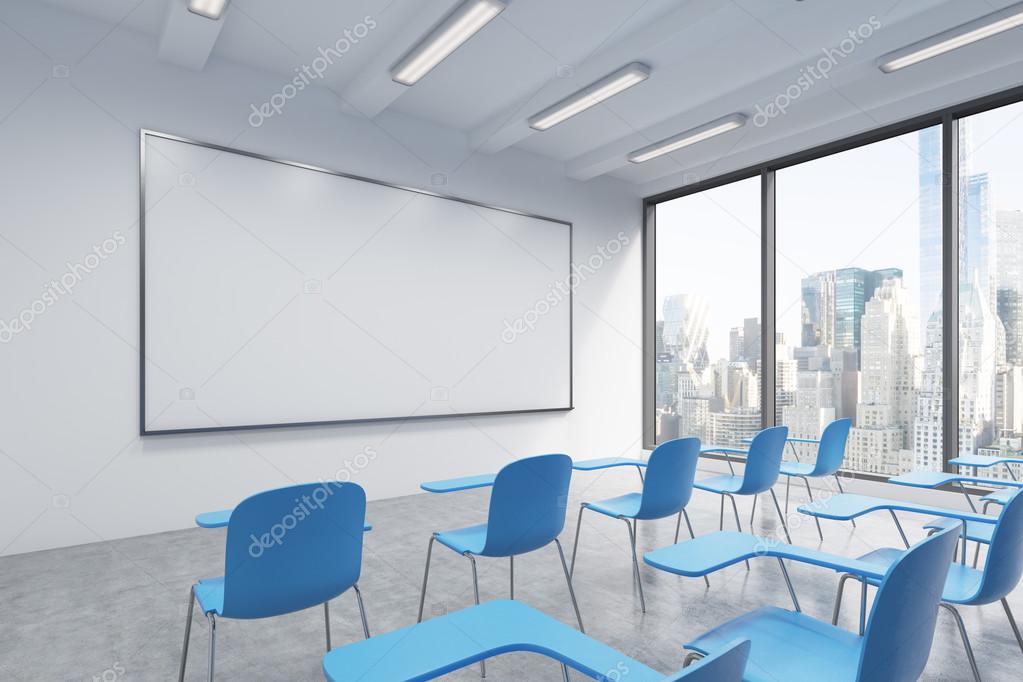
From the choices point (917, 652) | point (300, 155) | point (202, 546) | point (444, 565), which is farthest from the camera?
point (300, 155)

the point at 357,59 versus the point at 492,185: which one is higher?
the point at 357,59

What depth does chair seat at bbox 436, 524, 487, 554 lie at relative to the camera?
2412mm

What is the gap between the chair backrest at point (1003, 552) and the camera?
5.73ft

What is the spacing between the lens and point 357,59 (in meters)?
4.52

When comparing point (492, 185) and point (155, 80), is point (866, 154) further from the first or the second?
point (155, 80)

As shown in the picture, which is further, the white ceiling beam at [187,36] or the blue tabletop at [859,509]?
the white ceiling beam at [187,36]

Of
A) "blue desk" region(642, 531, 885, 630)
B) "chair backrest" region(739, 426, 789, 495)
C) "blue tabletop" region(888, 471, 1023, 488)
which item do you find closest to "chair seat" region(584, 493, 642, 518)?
"chair backrest" region(739, 426, 789, 495)

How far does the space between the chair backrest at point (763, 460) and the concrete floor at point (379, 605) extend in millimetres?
467

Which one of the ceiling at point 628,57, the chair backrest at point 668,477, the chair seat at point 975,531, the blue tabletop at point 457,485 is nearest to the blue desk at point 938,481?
the chair seat at point 975,531

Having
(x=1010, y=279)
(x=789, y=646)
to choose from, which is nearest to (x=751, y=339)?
(x=1010, y=279)

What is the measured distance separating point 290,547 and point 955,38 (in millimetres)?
4956

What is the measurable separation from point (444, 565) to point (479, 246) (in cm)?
337

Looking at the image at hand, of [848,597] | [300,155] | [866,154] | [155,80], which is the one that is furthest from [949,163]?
[155,80]

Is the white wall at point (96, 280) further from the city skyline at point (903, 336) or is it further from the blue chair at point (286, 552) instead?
the city skyline at point (903, 336)
